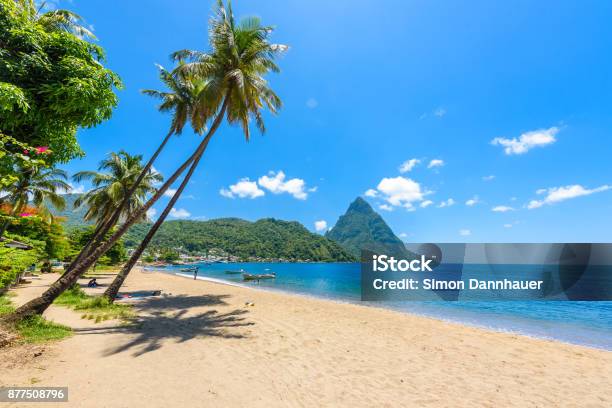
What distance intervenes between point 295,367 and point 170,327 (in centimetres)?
527

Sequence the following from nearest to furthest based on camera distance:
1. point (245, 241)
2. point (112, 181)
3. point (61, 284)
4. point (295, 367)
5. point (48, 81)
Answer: point (48, 81)
point (295, 367)
point (61, 284)
point (112, 181)
point (245, 241)

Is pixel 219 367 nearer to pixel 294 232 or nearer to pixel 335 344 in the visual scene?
pixel 335 344

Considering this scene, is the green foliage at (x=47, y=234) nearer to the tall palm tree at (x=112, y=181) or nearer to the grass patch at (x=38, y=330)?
the tall palm tree at (x=112, y=181)

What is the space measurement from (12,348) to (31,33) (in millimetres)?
6751

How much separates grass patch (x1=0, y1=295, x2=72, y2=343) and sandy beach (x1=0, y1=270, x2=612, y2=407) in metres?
0.38

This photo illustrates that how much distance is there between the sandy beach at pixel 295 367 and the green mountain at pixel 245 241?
15332 cm

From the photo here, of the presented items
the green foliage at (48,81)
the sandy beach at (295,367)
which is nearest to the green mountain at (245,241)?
the sandy beach at (295,367)

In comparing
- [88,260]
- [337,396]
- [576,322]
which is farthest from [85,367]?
[576,322]

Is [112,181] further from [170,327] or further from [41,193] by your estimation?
[170,327]

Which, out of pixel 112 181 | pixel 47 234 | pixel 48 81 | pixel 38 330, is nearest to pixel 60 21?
pixel 48 81

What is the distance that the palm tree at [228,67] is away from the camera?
12.1m

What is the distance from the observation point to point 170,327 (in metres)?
9.38

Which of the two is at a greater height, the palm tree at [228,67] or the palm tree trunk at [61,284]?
the palm tree at [228,67]

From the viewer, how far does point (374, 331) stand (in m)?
10.8
